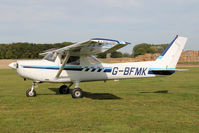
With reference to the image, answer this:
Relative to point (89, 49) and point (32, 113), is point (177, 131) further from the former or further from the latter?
point (89, 49)

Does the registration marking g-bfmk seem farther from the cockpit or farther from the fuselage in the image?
the cockpit

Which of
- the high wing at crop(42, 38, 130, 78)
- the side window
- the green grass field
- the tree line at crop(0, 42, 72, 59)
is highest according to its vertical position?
the tree line at crop(0, 42, 72, 59)

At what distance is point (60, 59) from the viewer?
33.3 feet

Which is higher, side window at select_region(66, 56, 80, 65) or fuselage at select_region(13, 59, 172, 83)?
side window at select_region(66, 56, 80, 65)

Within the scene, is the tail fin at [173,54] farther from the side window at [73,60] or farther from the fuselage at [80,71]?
the side window at [73,60]

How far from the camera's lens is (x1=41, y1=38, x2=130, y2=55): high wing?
746cm

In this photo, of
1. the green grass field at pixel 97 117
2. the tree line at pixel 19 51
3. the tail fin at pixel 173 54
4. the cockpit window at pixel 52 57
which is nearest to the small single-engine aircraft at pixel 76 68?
the cockpit window at pixel 52 57

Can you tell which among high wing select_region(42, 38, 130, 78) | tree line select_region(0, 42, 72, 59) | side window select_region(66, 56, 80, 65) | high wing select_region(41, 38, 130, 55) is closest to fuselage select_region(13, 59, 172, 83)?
side window select_region(66, 56, 80, 65)

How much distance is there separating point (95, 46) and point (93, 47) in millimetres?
131

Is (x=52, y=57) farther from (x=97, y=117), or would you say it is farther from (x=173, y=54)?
(x=173, y=54)

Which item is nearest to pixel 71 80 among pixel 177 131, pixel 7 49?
pixel 177 131

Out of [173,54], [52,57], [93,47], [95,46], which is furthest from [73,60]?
[173,54]

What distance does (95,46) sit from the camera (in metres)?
8.76

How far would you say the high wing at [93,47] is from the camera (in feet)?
24.5
